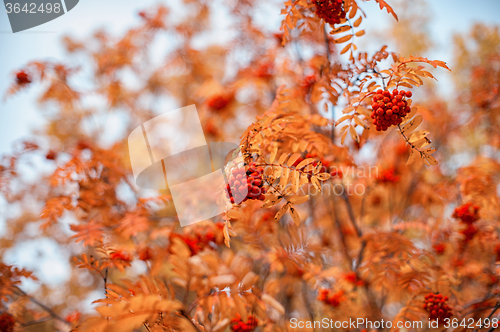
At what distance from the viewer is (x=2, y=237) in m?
→ 4.40

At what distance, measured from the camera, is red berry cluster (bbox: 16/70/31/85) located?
3025mm

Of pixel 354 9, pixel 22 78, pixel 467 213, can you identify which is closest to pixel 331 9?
pixel 354 9

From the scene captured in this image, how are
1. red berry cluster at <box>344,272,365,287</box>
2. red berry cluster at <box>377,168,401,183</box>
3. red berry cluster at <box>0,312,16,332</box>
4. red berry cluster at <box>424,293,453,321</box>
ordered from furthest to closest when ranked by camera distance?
1. red berry cluster at <box>377,168,401,183</box>
2. red berry cluster at <box>344,272,365,287</box>
3. red berry cluster at <box>0,312,16,332</box>
4. red berry cluster at <box>424,293,453,321</box>

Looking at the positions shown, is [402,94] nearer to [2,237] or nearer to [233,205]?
[233,205]

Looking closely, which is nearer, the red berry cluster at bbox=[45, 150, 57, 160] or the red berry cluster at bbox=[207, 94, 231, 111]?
the red berry cluster at bbox=[45, 150, 57, 160]

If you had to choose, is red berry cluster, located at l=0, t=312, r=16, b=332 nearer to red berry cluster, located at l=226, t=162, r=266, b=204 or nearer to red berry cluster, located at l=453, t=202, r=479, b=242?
red berry cluster, located at l=226, t=162, r=266, b=204

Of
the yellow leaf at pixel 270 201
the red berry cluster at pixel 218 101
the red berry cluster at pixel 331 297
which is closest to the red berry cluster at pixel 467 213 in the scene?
the red berry cluster at pixel 331 297

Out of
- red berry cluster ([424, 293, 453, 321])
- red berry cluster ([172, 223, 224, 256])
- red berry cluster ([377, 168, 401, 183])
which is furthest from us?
red berry cluster ([377, 168, 401, 183])

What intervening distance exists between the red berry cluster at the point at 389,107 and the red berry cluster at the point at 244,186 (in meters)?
0.65

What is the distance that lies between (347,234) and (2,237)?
6.02m

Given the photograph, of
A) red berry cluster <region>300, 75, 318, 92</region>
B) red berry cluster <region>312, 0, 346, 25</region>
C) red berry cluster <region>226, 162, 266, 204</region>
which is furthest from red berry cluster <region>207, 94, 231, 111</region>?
red berry cluster <region>226, 162, 266, 204</region>

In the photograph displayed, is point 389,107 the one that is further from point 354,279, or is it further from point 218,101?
point 218,101

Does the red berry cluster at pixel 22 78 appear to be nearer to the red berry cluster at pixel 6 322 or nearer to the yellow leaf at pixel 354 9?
→ the red berry cluster at pixel 6 322

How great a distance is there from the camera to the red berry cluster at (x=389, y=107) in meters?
1.14
